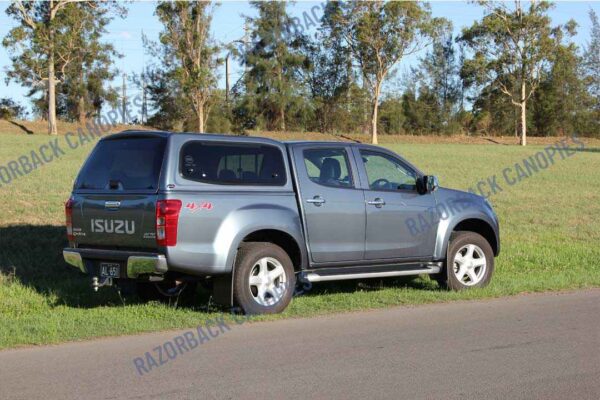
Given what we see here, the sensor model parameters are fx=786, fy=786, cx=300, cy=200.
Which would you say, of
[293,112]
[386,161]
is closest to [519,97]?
[293,112]

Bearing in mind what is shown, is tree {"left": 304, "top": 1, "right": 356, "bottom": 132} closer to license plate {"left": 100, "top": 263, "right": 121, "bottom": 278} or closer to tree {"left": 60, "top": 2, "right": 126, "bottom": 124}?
tree {"left": 60, "top": 2, "right": 126, "bottom": 124}

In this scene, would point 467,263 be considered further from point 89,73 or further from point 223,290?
point 89,73

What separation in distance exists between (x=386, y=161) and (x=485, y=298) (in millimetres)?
2132

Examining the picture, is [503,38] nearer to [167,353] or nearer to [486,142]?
[486,142]

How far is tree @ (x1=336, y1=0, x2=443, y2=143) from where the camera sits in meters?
60.3

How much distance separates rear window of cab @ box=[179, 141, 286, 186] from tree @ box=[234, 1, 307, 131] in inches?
2131

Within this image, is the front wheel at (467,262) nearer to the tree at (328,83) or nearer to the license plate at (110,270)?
the license plate at (110,270)

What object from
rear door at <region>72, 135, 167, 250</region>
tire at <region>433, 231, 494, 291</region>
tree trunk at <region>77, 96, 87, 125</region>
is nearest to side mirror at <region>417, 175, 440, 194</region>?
tire at <region>433, 231, 494, 291</region>

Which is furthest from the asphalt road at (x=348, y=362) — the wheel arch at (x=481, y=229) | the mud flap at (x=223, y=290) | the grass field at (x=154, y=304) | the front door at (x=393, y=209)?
the wheel arch at (x=481, y=229)

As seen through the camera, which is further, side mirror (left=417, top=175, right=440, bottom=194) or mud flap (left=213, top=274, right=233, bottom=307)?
side mirror (left=417, top=175, right=440, bottom=194)

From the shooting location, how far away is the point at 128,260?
8055 mm

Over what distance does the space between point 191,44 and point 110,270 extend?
45984 mm

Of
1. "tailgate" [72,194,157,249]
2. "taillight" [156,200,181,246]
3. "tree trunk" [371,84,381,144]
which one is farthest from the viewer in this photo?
"tree trunk" [371,84,381,144]

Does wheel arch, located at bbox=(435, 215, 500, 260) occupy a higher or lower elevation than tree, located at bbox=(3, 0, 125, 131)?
lower
